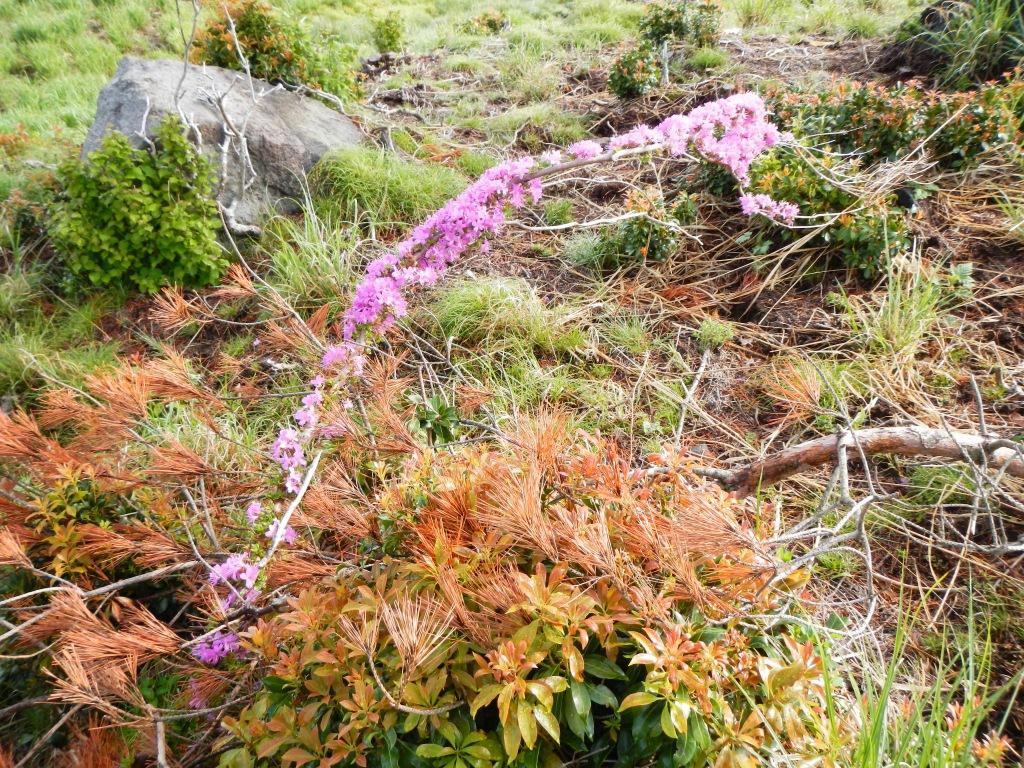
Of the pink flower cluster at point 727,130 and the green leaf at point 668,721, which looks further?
the pink flower cluster at point 727,130

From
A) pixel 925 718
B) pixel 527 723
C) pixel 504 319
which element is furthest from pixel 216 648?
pixel 504 319

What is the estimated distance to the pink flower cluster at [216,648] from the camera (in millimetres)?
1290

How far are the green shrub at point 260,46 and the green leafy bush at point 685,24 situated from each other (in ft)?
9.31

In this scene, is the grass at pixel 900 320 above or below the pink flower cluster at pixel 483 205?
below

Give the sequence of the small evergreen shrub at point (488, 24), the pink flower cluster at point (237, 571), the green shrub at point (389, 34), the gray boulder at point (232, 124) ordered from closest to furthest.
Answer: the pink flower cluster at point (237, 571) → the gray boulder at point (232, 124) → the green shrub at point (389, 34) → the small evergreen shrub at point (488, 24)

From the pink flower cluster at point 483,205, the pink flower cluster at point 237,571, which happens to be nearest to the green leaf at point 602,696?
the pink flower cluster at point 237,571

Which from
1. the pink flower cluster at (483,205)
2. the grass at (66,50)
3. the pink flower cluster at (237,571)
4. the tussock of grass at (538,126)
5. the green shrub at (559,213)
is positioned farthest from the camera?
the grass at (66,50)

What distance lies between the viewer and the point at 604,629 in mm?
1005

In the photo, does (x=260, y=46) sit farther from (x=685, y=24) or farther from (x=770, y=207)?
(x=770, y=207)

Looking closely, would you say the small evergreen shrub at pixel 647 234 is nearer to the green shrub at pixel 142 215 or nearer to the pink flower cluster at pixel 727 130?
the pink flower cluster at pixel 727 130

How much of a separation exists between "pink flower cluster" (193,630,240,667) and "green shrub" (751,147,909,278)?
266 cm

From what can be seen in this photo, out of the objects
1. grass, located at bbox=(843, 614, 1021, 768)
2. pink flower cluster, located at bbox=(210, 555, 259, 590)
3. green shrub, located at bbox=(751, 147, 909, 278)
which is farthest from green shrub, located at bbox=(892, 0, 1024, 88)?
pink flower cluster, located at bbox=(210, 555, 259, 590)

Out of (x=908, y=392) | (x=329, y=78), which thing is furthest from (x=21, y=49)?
(x=908, y=392)

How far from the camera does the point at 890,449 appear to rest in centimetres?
177
